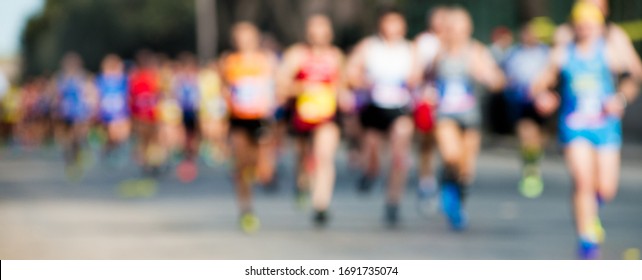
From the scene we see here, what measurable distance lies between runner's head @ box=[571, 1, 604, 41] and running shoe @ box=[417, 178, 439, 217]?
4203 millimetres

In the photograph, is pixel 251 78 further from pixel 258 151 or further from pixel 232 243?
pixel 232 243

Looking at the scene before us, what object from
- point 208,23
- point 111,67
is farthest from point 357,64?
point 208,23

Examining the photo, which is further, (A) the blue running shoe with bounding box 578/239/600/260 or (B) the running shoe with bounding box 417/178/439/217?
(B) the running shoe with bounding box 417/178/439/217

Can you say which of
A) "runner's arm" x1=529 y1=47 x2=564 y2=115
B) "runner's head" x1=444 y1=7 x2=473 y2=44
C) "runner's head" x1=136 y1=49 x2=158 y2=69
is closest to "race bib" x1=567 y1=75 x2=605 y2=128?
"runner's arm" x1=529 y1=47 x2=564 y2=115

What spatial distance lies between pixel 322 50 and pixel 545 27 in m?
13.2

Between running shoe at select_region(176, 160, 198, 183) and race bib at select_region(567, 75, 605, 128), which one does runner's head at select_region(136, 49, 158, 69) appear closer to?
running shoe at select_region(176, 160, 198, 183)

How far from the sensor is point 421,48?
14633 mm

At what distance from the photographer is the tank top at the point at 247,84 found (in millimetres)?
13211

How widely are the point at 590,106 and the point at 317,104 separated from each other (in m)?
3.64

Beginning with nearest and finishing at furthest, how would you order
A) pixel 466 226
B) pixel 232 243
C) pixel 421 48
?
1. pixel 232 243
2. pixel 466 226
3. pixel 421 48

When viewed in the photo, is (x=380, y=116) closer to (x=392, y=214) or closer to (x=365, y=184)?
(x=392, y=214)

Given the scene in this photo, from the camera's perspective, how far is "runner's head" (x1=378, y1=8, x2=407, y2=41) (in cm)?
1250

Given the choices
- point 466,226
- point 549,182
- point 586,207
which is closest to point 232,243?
point 466,226

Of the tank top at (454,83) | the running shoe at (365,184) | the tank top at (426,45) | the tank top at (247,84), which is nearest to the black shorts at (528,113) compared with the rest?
the running shoe at (365,184)
